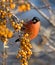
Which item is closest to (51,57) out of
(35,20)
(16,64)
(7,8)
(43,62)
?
(43,62)

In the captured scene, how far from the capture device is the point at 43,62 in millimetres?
4000

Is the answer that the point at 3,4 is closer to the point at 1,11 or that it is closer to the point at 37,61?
the point at 1,11

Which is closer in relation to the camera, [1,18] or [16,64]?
[1,18]

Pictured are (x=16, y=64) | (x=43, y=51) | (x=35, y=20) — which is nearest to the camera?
(x=35, y=20)

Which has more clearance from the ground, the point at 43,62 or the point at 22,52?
the point at 22,52

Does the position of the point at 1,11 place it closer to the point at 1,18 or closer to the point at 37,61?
the point at 1,18

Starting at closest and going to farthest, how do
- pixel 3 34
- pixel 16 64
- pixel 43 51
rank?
pixel 3 34
pixel 16 64
pixel 43 51

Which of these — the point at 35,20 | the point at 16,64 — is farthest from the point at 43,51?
the point at 35,20

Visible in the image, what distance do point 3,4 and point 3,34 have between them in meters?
0.17

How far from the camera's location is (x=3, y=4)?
1587mm

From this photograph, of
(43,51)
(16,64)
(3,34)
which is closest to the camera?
(3,34)

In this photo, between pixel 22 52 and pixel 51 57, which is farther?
pixel 51 57

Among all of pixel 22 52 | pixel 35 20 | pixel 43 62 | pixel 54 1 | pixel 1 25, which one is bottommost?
pixel 43 62

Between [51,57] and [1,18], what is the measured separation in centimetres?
260
